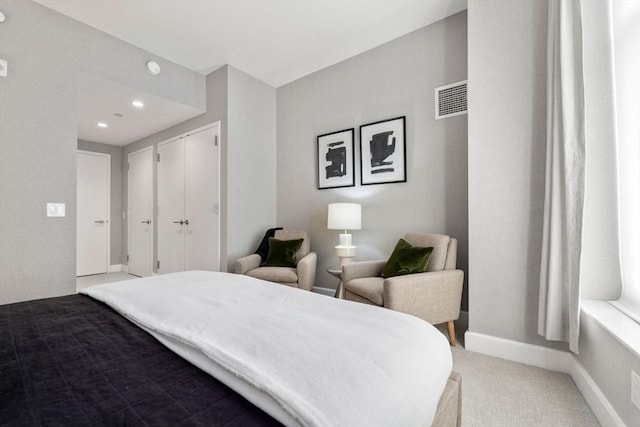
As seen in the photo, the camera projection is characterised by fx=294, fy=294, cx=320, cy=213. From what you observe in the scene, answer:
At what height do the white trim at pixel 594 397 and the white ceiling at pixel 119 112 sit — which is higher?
the white ceiling at pixel 119 112

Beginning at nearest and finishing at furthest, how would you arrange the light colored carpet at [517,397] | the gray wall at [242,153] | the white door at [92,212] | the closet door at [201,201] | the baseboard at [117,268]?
the light colored carpet at [517,397]
the gray wall at [242,153]
the closet door at [201,201]
the white door at [92,212]
the baseboard at [117,268]

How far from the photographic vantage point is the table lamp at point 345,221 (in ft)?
9.45

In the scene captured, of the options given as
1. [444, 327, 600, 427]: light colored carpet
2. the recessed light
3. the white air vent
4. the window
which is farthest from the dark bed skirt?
the recessed light

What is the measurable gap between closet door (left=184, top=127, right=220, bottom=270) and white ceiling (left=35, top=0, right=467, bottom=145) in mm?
938

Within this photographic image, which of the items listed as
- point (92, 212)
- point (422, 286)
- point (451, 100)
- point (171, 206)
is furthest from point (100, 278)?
point (451, 100)

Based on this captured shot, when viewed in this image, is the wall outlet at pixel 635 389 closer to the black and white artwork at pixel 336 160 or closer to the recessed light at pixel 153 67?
the black and white artwork at pixel 336 160

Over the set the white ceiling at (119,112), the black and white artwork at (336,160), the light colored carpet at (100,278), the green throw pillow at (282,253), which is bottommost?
the light colored carpet at (100,278)

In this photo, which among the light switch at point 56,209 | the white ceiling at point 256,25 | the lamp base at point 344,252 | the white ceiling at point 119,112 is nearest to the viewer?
the light switch at point 56,209

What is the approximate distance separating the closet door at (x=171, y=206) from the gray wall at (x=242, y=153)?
490 millimetres

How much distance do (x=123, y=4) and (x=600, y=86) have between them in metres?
3.47

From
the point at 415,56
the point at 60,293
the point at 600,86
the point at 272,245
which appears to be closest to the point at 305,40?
the point at 415,56

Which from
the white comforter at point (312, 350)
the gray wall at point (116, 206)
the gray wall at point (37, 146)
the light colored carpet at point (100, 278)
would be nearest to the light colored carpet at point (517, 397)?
the white comforter at point (312, 350)

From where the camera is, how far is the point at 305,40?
9.89ft

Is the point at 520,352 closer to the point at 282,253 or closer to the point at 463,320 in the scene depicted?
the point at 463,320
